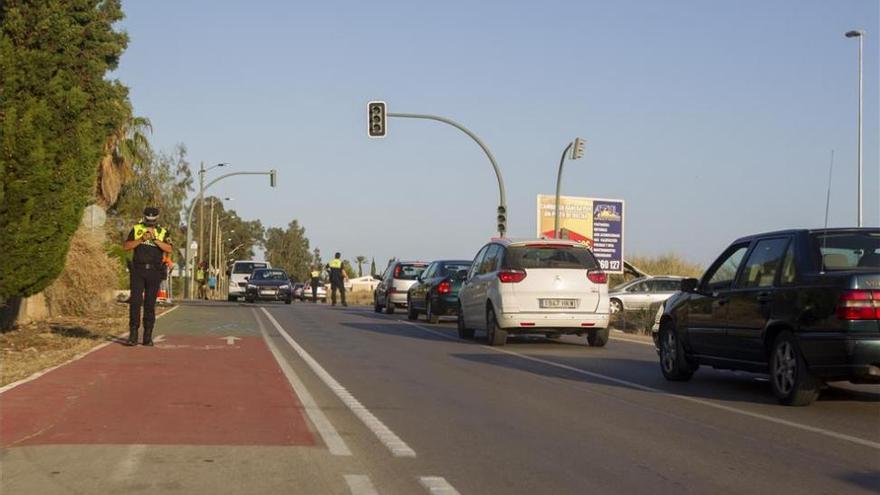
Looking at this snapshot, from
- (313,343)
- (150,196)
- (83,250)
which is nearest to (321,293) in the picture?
(150,196)

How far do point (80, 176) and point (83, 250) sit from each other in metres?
7.51

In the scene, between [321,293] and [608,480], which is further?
[321,293]

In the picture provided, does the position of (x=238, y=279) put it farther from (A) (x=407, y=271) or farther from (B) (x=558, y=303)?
(B) (x=558, y=303)

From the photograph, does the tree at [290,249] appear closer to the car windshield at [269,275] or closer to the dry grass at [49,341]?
the car windshield at [269,275]

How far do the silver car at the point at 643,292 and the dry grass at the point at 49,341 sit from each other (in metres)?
18.7

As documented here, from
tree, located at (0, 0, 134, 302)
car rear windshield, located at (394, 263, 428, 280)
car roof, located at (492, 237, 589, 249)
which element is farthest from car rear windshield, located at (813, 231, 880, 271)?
car rear windshield, located at (394, 263, 428, 280)

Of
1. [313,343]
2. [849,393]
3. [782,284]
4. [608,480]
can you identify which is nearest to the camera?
[608,480]

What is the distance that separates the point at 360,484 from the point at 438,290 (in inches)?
741

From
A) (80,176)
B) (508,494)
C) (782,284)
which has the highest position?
(80,176)

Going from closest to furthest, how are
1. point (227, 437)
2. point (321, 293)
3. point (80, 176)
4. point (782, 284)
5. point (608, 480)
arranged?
point (608, 480)
point (227, 437)
point (782, 284)
point (80, 176)
point (321, 293)

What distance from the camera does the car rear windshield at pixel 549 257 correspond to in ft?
57.6

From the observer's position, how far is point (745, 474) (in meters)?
7.01

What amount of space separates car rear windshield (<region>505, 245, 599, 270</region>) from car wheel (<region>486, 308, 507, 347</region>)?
95cm

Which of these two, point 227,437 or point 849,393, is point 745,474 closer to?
point 227,437
